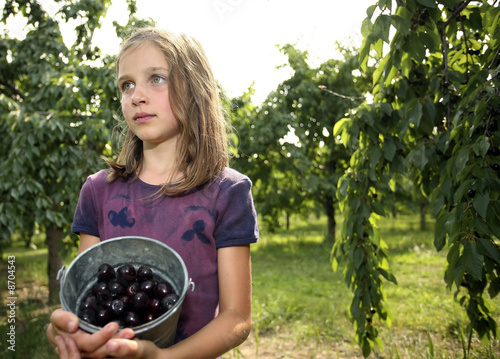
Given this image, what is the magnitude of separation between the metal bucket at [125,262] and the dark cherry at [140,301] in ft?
0.26

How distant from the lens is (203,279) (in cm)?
124

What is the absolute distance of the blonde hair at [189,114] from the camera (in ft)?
4.27

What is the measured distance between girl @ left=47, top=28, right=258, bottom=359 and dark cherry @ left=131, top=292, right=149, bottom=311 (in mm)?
207

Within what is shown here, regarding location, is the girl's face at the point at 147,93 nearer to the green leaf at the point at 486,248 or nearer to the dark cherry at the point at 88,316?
the dark cherry at the point at 88,316

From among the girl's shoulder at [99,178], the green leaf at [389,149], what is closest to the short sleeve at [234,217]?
the girl's shoulder at [99,178]

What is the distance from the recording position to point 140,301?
0.97 metres

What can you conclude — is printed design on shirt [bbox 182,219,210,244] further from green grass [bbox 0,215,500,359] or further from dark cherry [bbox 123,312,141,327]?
green grass [bbox 0,215,500,359]

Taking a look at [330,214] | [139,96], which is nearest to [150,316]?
[139,96]

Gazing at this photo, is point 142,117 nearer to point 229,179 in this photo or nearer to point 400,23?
point 229,179

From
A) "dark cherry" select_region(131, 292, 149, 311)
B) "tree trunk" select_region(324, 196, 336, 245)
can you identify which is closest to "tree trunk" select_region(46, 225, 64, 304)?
"dark cherry" select_region(131, 292, 149, 311)

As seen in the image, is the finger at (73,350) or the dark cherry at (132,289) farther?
the dark cherry at (132,289)

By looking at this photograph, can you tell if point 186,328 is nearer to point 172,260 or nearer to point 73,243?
point 172,260

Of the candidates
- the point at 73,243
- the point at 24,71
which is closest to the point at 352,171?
the point at 73,243

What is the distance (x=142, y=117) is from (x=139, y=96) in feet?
0.22
